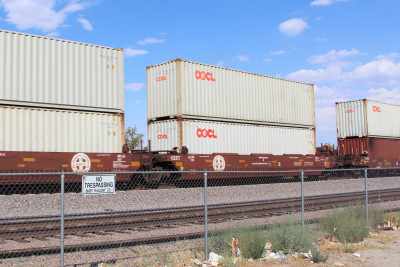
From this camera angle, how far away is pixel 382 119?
28.3m

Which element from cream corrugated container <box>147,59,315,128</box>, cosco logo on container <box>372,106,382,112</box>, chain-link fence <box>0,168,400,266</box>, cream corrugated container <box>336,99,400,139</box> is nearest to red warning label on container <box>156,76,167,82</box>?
cream corrugated container <box>147,59,315,128</box>

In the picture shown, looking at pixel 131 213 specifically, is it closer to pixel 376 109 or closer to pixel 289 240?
pixel 289 240

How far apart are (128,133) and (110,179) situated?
45196 mm

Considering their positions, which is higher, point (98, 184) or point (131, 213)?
Answer: point (98, 184)

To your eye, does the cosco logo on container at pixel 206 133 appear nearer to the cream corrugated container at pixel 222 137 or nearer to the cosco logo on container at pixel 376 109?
the cream corrugated container at pixel 222 137

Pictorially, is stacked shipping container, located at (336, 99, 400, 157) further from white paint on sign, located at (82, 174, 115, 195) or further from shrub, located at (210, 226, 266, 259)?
white paint on sign, located at (82, 174, 115, 195)

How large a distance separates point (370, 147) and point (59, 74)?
2091cm

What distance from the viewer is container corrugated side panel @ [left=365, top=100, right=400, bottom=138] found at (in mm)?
27016

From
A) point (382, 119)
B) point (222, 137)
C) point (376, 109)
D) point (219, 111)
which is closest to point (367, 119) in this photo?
point (376, 109)

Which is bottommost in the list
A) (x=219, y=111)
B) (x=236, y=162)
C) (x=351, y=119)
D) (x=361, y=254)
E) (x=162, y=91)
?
(x=361, y=254)

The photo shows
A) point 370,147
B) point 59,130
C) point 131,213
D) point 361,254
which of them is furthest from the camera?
point 370,147

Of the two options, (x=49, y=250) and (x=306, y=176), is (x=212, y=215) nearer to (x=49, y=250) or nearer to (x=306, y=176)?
(x=49, y=250)

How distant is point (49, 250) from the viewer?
21.4ft

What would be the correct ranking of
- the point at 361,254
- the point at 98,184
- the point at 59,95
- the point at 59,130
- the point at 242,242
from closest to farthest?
the point at 98,184
the point at 242,242
the point at 361,254
the point at 59,130
the point at 59,95
